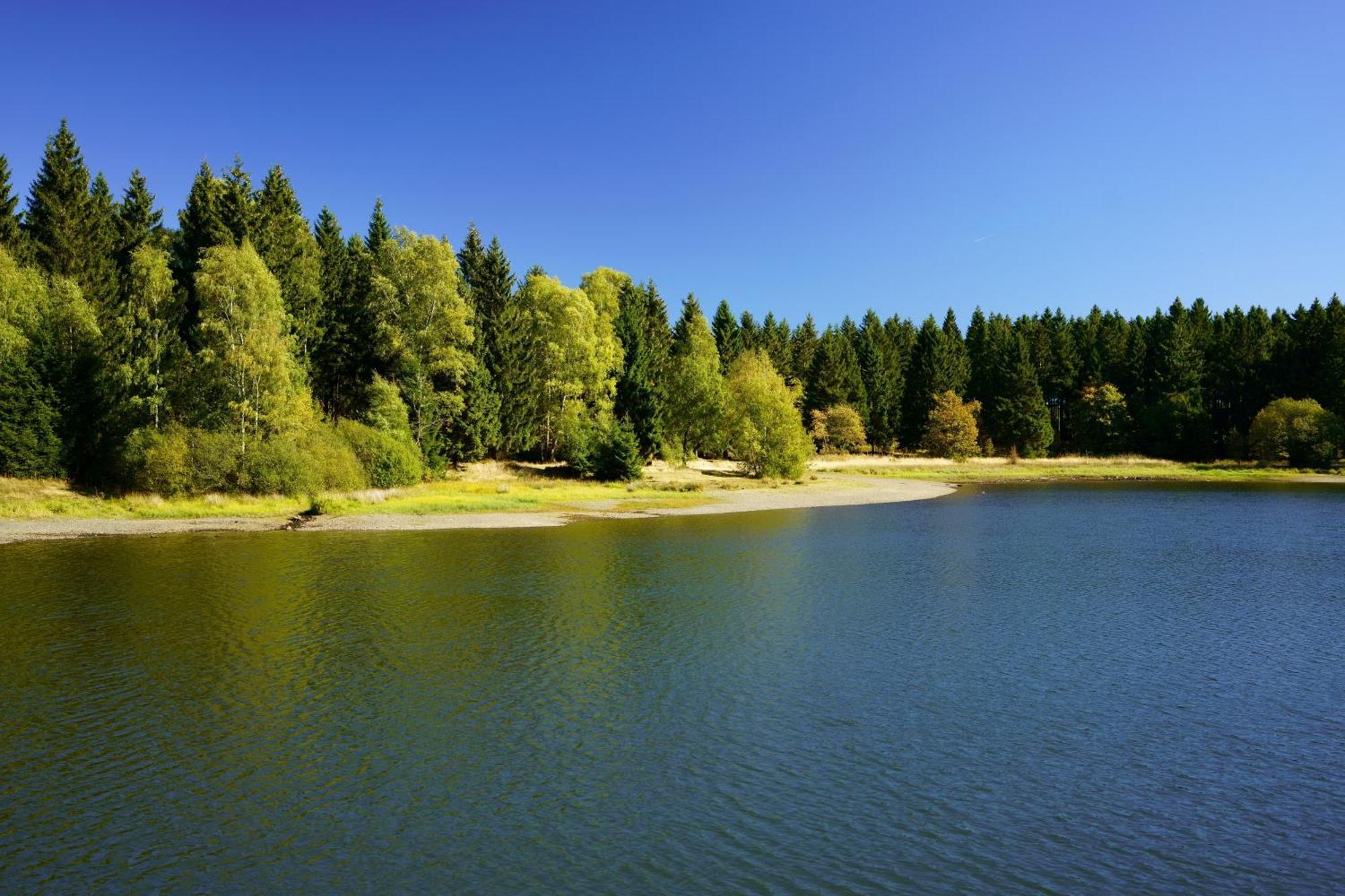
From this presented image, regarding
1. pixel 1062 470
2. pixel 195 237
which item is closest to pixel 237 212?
pixel 195 237

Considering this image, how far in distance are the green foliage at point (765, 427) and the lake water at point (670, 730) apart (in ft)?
172

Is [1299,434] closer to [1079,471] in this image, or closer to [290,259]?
[1079,471]

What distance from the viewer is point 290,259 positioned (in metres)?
70.8

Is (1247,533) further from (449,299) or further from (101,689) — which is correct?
(449,299)

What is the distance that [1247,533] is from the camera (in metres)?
50.9

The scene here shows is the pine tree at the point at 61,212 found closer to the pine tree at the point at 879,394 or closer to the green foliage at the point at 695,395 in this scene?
the green foliage at the point at 695,395

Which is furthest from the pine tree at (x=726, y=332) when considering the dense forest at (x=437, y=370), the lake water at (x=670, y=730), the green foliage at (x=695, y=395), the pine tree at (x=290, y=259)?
the lake water at (x=670, y=730)

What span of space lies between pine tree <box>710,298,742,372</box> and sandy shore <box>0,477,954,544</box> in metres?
41.1

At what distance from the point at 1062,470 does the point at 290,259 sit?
101 metres

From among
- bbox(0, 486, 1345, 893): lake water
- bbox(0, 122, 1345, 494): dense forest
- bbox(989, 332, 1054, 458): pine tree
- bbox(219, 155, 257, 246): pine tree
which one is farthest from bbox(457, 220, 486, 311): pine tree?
bbox(989, 332, 1054, 458): pine tree

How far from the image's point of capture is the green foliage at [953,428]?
122 meters

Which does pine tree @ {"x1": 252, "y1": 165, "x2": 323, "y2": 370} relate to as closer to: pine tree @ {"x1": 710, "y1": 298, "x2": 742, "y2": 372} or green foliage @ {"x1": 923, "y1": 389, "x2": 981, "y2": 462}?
pine tree @ {"x1": 710, "y1": 298, "x2": 742, "y2": 372}

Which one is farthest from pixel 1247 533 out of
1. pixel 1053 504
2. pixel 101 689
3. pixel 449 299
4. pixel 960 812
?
pixel 449 299

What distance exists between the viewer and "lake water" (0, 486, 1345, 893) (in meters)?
12.4
